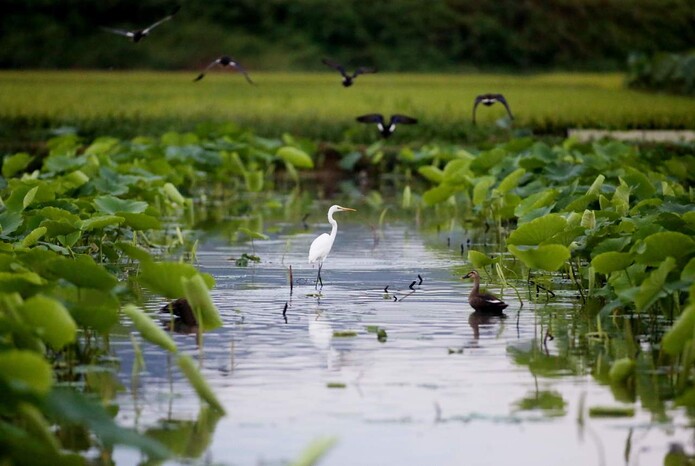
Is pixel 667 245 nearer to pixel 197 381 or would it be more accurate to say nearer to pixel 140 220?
pixel 197 381

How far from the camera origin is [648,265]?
7.25 metres

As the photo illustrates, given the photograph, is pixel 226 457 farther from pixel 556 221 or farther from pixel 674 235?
pixel 556 221

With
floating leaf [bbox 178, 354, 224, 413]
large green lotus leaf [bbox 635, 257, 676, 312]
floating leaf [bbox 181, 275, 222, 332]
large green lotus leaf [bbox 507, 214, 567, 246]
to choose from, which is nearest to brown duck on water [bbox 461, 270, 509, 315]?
large green lotus leaf [bbox 507, 214, 567, 246]

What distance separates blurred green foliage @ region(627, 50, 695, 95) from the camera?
28469mm

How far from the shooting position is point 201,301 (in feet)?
21.8

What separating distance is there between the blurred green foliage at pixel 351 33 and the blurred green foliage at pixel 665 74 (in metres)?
6.99

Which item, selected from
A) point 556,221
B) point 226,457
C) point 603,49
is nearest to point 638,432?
point 226,457

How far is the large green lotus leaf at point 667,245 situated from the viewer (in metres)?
6.92

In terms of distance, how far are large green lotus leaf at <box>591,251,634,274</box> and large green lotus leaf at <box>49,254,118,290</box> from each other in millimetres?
2306

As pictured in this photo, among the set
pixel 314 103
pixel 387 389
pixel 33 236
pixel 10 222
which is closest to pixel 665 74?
pixel 314 103

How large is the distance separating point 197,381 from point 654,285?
7.30 ft

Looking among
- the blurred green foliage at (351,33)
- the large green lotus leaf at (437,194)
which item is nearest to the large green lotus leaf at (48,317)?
the large green lotus leaf at (437,194)

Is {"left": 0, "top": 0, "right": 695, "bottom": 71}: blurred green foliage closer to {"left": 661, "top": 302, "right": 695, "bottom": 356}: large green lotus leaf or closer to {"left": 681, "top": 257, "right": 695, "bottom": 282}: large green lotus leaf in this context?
{"left": 681, "top": 257, "right": 695, "bottom": 282}: large green lotus leaf

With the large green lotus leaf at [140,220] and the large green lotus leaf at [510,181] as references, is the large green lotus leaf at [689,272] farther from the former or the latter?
the large green lotus leaf at [510,181]
